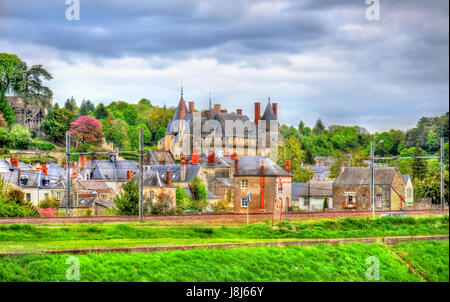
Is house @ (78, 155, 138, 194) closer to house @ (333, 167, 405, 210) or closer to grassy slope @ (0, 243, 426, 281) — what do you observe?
house @ (333, 167, 405, 210)

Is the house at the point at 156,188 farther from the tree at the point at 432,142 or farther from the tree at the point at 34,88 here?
the tree at the point at 432,142

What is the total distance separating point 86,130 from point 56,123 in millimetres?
4507

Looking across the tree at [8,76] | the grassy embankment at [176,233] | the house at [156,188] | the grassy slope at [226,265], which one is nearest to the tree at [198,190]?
the house at [156,188]

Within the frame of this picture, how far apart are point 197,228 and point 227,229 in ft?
4.17

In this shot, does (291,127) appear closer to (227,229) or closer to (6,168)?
(6,168)

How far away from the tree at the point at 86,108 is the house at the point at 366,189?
59.8 m

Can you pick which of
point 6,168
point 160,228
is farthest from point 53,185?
point 160,228

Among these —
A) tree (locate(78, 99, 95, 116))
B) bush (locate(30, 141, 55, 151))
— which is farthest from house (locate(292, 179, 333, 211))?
tree (locate(78, 99, 95, 116))

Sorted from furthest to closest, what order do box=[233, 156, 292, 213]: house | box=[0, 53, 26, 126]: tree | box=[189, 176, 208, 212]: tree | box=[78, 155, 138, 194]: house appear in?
box=[0, 53, 26, 126]: tree
box=[78, 155, 138, 194]: house
box=[189, 176, 208, 212]: tree
box=[233, 156, 292, 213]: house

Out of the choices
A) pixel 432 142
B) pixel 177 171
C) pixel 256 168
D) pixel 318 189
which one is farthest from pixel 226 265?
pixel 432 142

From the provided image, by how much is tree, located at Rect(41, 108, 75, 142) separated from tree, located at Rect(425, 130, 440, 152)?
41.8 m

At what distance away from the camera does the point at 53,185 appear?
5916 centimetres

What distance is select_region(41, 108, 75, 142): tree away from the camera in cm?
8612

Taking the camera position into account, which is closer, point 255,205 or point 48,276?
point 48,276
